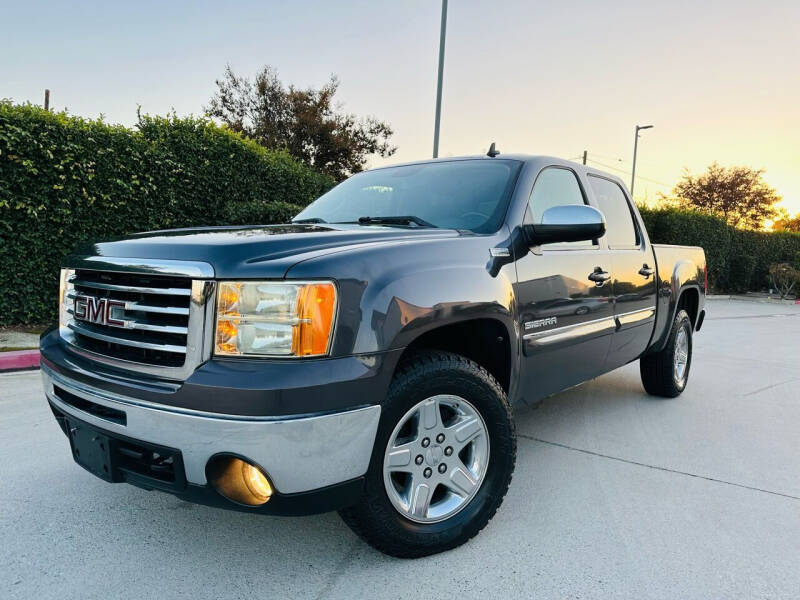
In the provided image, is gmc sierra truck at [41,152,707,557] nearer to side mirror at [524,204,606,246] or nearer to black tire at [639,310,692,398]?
side mirror at [524,204,606,246]

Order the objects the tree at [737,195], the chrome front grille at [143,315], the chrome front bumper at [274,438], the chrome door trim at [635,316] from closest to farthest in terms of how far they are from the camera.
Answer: the chrome front bumper at [274,438]
the chrome front grille at [143,315]
the chrome door trim at [635,316]
the tree at [737,195]

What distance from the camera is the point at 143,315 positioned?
2.07 meters

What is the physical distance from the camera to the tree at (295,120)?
22906mm

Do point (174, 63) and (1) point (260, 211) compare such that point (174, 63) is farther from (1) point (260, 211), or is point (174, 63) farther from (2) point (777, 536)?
(2) point (777, 536)

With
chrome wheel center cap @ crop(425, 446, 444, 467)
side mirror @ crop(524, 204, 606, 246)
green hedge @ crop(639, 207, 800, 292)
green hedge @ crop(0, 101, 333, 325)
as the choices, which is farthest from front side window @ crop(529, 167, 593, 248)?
green hedge @ crop(639, 207, 800, 292)

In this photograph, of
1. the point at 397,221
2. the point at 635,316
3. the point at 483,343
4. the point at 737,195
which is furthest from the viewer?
the point at 737,195

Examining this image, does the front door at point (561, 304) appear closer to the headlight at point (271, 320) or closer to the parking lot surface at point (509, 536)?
the parking lot surface at point (509, 536)

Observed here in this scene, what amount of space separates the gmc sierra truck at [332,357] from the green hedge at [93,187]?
5.59 meters

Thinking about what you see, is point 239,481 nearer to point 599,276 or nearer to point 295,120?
point 599,276

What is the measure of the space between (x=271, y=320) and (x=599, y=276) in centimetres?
230

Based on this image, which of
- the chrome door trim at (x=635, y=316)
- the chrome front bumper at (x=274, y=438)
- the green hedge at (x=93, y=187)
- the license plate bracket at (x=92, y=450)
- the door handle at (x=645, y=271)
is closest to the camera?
the chrome front bumper at (x=274, y=438)

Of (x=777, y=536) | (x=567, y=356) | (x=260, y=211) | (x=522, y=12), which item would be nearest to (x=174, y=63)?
(x=260, y=211)

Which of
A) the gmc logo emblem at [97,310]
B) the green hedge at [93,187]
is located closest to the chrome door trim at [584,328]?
the gmc logo emblem at [97,310]

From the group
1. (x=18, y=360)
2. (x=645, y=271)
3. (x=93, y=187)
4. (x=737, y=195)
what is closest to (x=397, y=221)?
(x=645, y=271)
